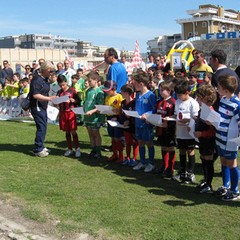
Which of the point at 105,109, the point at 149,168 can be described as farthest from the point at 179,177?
the point at 105,109

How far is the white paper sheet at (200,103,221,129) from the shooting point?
5078mm

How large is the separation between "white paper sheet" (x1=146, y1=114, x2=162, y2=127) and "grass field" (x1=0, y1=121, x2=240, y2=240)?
3.08 feet

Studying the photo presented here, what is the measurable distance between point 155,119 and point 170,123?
0.33m

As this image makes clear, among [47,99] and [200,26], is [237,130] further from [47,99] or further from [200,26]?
[200,26]

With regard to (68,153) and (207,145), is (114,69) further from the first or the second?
(207,145)

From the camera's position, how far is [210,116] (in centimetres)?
512

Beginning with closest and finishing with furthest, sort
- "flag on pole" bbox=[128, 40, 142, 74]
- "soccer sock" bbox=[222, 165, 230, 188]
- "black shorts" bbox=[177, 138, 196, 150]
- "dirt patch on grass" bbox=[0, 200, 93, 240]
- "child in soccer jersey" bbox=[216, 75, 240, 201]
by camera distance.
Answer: "dirt patch on grass" bbox=[0, 200, 93, 240], "child in soccer jersey" bbox=[216, 75, 240, 201], "soccer sock" bbox=[222, 165, 230, 188], "black shorts" bbox=[177, 138, 196, 150], "flag on pole" bbox=[128, 40, 142, 74]

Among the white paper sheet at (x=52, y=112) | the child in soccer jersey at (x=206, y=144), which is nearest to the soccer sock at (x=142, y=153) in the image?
the child in soccer jersey at (x=206, y=144)

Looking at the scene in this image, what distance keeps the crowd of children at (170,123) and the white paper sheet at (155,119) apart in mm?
49

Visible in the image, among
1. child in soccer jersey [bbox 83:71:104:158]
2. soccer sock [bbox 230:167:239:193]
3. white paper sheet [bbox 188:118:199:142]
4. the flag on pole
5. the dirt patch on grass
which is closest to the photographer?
the dirt patch on grass

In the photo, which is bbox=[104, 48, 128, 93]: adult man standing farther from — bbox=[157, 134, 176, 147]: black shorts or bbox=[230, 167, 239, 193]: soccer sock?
bbox=[230, 167, 239, 193]: soccer sock

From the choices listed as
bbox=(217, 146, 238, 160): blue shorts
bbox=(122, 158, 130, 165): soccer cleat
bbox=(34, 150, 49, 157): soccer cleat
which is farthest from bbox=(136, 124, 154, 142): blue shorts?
bbox=(34, 150, 49, 157): soccer cleat

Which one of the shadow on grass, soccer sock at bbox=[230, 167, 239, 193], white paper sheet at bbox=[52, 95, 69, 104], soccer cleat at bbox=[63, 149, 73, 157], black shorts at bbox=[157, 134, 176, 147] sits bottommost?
the shadow on grass

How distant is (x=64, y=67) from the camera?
14.4 m
